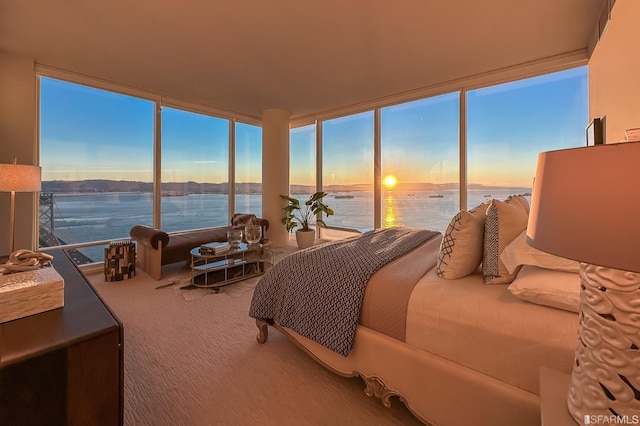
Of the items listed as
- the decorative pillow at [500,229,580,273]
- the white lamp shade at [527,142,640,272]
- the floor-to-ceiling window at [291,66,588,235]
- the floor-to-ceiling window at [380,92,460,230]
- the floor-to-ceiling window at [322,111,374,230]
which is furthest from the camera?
the floor-to-ceiling window at [322,111,374,230]

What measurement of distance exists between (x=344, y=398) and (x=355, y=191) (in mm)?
4162

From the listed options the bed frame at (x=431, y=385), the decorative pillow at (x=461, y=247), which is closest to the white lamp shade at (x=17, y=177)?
the bed frame at (x=431, y=385)

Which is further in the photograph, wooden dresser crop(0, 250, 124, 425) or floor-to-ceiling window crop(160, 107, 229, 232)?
floor-to-ceiling window crop(160, 107, 229, 232)

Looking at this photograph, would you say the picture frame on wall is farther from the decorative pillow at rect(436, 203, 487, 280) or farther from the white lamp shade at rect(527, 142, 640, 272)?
the white lamp shade at rect(527, 142, 640, 272)

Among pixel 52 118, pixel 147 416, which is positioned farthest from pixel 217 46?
pixel 147 416

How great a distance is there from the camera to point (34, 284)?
1.04 metres

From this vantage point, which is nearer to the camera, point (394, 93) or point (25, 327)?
point (25, 327)

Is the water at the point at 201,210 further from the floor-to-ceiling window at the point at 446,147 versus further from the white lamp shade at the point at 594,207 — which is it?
the white lamp shade at the point at 594,207

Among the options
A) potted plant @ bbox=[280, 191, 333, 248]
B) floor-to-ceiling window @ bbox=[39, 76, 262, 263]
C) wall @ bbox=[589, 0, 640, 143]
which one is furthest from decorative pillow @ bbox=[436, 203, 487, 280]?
floor-to-ceiling window @ bbox=[39, 76, 262, 263]

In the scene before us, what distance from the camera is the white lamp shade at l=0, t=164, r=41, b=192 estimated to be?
188 cm

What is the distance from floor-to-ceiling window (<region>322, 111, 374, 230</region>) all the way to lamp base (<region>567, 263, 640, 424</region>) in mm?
4374

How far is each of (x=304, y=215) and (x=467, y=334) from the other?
447 cm

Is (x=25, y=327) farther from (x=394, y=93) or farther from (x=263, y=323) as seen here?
(x=394, y=93)

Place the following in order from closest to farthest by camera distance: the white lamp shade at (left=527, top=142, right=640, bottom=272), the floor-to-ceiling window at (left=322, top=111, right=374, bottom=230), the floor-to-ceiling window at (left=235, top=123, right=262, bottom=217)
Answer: the white lamp shade at (left=527, top=142, right=640, bottom=272) < the floor-to-ceiling window at (left=322, top=111, right=374, bottom=230) < the floor-to-ceiling window at (left=235, top=123, right=262, bottom=217)
